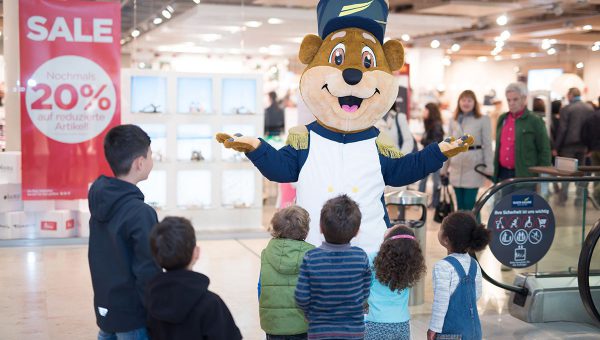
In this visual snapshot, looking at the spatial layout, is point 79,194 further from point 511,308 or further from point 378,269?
point 378,269

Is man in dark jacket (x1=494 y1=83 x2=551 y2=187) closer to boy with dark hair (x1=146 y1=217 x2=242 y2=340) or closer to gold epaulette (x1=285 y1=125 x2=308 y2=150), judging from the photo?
gold epaulette (x1=285 y1=125 x2=308 y2=150)

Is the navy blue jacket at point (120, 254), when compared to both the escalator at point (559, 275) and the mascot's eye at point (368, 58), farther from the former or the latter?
the escalator at point (559, 275)

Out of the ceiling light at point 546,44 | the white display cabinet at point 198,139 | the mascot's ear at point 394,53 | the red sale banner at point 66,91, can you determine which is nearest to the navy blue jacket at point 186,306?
the mascot's ear at point 394,53

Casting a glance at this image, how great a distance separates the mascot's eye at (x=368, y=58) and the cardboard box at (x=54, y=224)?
4.64 m

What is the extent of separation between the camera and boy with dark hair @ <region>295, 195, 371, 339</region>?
120 inches

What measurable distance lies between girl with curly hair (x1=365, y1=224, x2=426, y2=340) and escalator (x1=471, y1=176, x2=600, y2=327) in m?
1.72

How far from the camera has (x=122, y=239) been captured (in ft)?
9.34

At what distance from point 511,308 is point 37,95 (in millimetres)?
4801

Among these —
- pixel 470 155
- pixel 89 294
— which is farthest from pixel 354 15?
pixel 470 155

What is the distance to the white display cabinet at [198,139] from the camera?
26.7 ft

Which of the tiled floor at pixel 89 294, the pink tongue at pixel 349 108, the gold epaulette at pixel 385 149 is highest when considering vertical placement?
the pink tongue at pixel 349 108

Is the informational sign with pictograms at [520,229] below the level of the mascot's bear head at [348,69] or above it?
below

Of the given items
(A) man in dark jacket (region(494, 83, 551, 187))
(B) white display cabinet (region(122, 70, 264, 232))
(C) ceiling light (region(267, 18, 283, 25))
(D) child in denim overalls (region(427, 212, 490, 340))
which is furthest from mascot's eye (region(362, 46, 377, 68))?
(C) ceiling light (region(267, 18, 283, 25))

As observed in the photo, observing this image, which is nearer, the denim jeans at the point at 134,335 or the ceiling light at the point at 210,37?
the denim jeans at the point at 134,335
